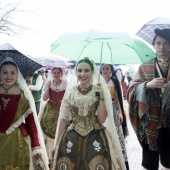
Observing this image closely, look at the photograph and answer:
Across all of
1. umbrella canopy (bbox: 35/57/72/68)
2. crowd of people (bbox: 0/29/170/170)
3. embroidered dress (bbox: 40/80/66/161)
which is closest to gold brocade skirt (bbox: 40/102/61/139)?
embroidered dress (bbox: 40/80/66/161)

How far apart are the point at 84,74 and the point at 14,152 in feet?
3.85

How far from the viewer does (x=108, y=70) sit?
19.0 ft

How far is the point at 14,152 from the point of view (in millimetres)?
3662

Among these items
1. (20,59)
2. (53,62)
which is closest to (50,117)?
(53,62)

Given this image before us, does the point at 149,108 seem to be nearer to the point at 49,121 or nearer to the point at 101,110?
the point at 101,110

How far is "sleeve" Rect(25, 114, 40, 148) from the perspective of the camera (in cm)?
379

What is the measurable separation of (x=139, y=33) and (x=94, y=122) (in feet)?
3.74

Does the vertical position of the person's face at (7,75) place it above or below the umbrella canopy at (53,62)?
below

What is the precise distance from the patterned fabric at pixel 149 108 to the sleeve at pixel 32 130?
1.10 meters

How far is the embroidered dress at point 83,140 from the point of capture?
373 centimetres

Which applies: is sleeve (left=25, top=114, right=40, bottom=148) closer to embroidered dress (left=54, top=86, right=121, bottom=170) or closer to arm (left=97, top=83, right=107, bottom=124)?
embroidered dress (left=54, top=86, right=121, bottom=170)

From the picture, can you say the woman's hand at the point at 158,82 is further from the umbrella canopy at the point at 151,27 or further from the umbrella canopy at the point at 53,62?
the umbrella canopy at the point at 53,62

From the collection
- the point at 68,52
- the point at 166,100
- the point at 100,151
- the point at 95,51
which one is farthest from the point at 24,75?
the point at 166,100

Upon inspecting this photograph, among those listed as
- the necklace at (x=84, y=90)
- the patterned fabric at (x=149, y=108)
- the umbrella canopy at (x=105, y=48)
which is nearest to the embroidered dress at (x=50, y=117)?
the umbrella canopy at (x=105, y=48)
